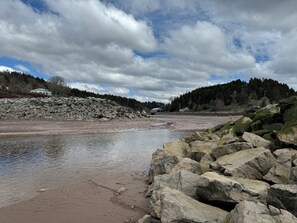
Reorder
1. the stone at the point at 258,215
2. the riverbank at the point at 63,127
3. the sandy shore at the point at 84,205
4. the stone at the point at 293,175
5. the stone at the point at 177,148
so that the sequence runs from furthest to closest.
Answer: the riverbank at the point at 63,127, the stone at the point at 177,148, the sandy shore at the point at 84,205, the stone at the point at 293,175, the stone at the point at 258,215

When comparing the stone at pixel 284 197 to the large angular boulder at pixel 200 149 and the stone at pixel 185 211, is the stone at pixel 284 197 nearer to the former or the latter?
the stone at pixel 185 211

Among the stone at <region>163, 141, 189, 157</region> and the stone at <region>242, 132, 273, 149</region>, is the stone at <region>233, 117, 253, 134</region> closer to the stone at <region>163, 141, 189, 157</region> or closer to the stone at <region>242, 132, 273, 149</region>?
the stone at <region>163, 141, 189, 157</region>

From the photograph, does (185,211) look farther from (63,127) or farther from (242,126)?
(63,127)

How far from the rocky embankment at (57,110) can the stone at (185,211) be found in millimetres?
45878

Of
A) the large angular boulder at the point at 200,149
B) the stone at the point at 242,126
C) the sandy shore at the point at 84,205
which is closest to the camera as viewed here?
the sandy shore at the point at 84,205

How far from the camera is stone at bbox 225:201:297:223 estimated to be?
5574 mm

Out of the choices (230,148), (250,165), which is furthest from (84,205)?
(230,148)

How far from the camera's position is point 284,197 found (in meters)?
6.45

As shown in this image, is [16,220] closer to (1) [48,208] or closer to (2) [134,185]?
(1) [48,208]

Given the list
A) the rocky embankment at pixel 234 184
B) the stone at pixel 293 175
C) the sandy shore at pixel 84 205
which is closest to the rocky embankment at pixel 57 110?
the sandy shore at pixel 84 205

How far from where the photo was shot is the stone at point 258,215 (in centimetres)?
557

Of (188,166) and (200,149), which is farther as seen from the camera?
(200,149)

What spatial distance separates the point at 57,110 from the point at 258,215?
173 ft

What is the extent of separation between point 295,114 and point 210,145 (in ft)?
10.8
